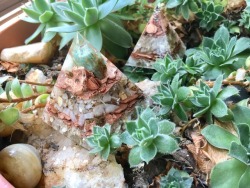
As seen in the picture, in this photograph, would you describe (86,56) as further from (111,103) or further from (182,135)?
(182,135)

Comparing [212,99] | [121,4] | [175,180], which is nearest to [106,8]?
[121,4]

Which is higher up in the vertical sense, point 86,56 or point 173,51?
point 86,56

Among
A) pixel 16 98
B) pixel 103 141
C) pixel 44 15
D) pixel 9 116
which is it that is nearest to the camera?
pixel 103 141

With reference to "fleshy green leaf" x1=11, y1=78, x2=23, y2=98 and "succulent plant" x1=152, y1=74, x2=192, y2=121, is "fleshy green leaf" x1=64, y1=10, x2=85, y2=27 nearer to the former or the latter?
"fleshy green leaf" x1=11, y1=78, x2=23, y2=98

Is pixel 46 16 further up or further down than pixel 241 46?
further up

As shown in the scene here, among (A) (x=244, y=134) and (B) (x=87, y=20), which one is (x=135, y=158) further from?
(B) (x=87, y=20)

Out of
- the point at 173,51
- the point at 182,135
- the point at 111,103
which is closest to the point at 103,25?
the point at 173,51
